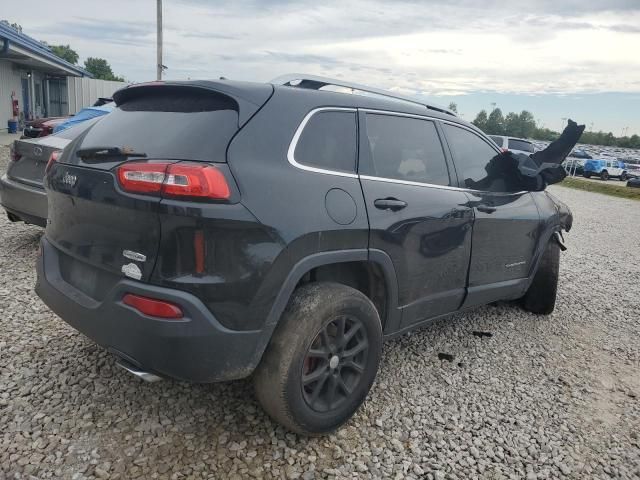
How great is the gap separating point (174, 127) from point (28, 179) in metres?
3.16

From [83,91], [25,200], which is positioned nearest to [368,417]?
[25,200]

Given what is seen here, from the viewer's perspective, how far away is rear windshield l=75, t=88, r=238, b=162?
233 centimetres

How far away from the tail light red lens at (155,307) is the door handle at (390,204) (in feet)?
4.02

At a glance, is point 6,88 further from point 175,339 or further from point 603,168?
point 603,168

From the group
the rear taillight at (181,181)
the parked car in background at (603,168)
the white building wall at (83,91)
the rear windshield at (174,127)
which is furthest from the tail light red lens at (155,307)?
the parked car in background at (603,168)

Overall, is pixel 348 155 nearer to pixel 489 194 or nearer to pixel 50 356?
pixel 489 194

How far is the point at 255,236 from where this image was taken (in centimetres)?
225

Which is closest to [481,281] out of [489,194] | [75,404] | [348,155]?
[489,194]

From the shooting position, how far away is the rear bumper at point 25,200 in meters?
4.67

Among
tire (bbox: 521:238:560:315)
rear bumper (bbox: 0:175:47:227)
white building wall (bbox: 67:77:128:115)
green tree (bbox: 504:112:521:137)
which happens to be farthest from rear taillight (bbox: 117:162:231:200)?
green tree (bbox: 504:112:521:137)

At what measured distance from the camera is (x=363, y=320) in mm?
2768

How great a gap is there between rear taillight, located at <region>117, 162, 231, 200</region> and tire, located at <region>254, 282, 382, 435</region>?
70 centimetres

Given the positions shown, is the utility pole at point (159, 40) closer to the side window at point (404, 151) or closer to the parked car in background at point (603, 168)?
the side window at point (404, 151)

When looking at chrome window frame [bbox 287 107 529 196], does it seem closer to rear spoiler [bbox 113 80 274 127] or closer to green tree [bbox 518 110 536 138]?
rear spoiler [bbox 113 80 274 127]
